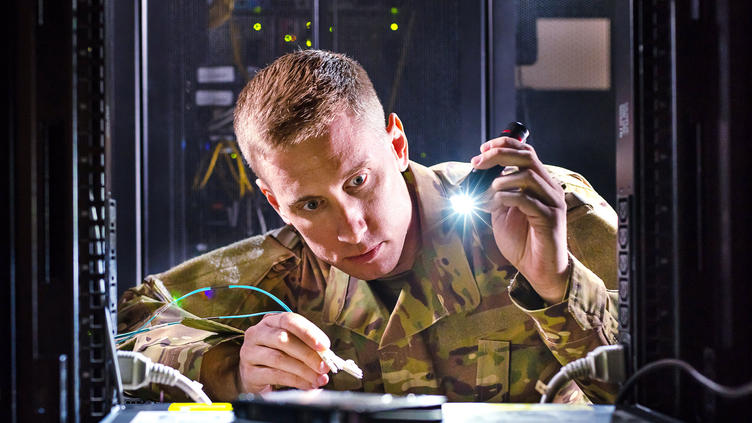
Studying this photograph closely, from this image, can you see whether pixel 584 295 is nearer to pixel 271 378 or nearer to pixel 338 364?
pixel 338 364

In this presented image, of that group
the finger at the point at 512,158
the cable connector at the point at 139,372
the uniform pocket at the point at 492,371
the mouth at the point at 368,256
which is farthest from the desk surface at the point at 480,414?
the finger at the point at 512,158

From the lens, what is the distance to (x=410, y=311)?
131 cm

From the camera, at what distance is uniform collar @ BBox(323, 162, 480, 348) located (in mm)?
1307

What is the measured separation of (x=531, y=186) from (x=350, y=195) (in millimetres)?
369

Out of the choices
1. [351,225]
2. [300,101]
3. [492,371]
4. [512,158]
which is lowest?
[492,371]

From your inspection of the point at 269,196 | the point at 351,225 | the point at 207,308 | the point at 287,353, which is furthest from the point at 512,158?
the point at 207,308

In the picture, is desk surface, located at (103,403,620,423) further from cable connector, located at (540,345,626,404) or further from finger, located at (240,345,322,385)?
finger, located at (240,345,322,385)

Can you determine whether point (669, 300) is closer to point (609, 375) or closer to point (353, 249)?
point (609, 375)

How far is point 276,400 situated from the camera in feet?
2.57

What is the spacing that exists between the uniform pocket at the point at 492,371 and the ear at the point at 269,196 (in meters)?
0.50

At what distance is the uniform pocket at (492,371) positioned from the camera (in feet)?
4.26

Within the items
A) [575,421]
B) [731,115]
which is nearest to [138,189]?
[575,421]

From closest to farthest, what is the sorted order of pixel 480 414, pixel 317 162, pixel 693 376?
1. pixel 693 376
2. pixel 480 414
3. pixel 317 162

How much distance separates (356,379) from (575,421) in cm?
52
